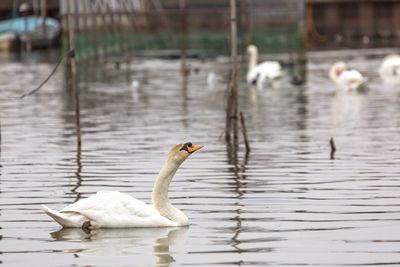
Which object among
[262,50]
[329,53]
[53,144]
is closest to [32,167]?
[53,144]

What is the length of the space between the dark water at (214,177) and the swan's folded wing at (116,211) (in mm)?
104

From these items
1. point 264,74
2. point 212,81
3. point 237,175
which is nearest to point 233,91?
point 237,175

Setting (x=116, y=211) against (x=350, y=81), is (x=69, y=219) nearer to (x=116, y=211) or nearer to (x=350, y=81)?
(x=116, y=211)

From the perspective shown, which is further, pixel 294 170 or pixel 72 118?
pixel 72 118

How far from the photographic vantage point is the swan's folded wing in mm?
14273

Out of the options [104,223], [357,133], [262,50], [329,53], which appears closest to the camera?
[104,223]

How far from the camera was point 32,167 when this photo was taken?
20.4 meters

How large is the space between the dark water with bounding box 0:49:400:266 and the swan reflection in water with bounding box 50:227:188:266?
0.04 feet

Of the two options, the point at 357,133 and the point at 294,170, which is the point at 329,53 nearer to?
the point at 357,133

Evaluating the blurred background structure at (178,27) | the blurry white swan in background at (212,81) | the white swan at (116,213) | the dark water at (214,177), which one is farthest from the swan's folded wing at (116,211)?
the blurred background structure at (178,27)

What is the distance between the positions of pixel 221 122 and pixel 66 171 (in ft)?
27.7

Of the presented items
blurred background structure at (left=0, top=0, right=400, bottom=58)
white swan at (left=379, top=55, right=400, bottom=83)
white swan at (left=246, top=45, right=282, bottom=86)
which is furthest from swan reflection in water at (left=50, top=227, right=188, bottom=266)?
white swan at (left=379, top=55, right=400, bottom=83)

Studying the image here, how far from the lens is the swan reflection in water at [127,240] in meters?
13.2

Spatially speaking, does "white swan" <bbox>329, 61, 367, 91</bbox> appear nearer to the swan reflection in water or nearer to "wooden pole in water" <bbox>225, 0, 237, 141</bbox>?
"wooden pole in water" <bbox>225, 0, 237, 141</bbox>
